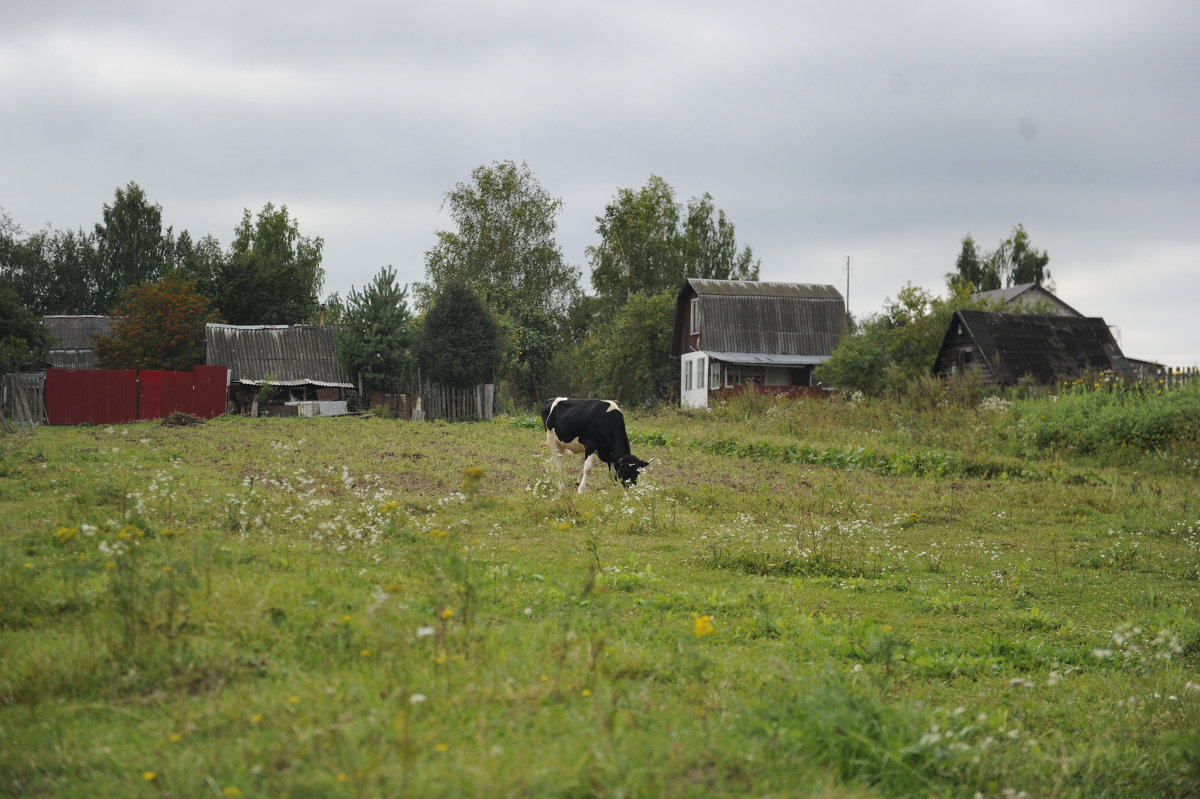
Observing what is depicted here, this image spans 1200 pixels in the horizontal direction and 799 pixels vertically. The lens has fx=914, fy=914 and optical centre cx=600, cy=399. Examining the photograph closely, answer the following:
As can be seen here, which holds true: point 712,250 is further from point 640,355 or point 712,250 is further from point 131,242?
point 131,242

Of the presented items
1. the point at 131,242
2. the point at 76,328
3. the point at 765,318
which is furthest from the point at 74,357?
the point at 765,318

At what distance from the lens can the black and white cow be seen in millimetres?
13234

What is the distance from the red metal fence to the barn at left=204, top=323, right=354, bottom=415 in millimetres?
5927

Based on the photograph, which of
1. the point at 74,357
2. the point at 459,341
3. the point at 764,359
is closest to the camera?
the point at 459,341

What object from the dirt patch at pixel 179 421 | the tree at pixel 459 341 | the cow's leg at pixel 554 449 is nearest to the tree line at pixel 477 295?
the tree at pixel 459 341

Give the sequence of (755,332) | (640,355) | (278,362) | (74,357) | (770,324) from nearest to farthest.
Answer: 1. (278,362)
2. (755,332)
3. (770,324)
4. (640,355)
5. (74,357)

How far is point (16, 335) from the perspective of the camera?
34000 mm

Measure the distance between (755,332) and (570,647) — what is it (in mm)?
39828

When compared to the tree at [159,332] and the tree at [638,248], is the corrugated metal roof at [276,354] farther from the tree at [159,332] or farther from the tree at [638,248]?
→ the tree at [638,248]

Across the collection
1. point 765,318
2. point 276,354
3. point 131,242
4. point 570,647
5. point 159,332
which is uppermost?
point 131,242

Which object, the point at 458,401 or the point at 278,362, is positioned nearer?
the point at 458,401

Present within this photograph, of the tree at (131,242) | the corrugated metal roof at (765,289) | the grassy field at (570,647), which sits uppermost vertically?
the tree at (131,242)

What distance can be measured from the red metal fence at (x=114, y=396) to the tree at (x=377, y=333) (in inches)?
223

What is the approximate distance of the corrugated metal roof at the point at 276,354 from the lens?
37.4 m
